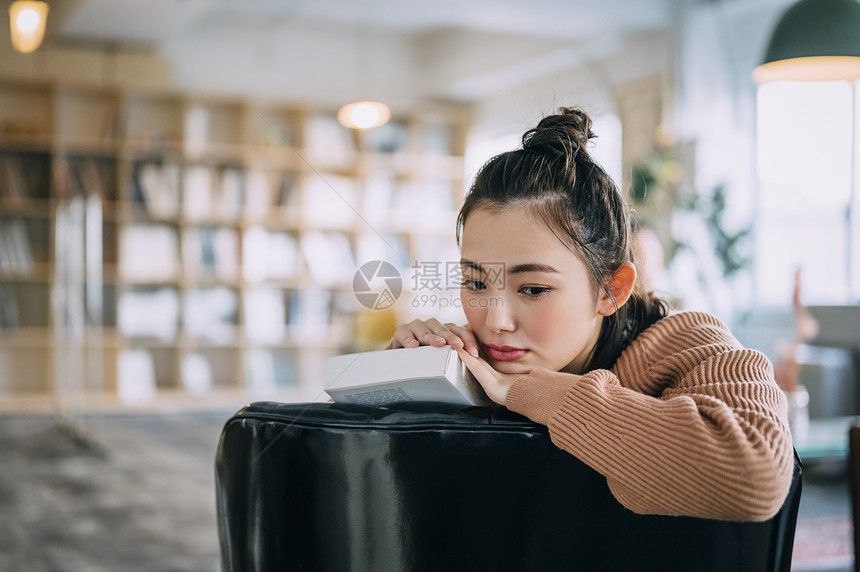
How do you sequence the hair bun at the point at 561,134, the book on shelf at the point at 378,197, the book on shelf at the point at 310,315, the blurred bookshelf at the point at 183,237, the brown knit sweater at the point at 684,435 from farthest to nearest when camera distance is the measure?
the book on shelf at the point at 378,197 → the book on shelf at the point at 310,315 → the blurred bookshelf at the point at 183,237 → the hair bun at the point at 561,134 → the brown knit sweater at the point at 684,435

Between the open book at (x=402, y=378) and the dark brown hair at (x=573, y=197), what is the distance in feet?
0.68

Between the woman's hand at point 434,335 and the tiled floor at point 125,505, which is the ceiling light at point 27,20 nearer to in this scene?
the tiled floor at point 125,505

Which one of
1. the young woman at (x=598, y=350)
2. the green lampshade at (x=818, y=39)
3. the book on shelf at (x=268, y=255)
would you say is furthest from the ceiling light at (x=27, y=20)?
the young woman at (x=598, y=350)

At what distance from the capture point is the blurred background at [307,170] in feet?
13.6

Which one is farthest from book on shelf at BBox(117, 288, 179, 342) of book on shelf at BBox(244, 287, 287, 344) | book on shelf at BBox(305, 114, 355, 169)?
book on shelf at BBox(305, 114, 355, 169)

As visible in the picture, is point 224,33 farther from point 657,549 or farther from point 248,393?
point 657,549

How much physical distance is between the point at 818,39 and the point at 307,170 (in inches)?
149

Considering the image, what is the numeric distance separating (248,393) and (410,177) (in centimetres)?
199

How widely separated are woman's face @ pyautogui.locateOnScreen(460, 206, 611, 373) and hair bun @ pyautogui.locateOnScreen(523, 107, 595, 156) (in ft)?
0.28

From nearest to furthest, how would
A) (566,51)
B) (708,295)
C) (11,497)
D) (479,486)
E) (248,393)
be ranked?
(479,486)
(11,497)
(708,295)
(566,51)
(248,393)

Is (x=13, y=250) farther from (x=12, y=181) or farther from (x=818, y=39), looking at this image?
(x=818, y=39)

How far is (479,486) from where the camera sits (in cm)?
71

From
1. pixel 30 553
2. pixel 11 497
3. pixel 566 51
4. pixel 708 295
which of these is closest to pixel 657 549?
pixel 30 553

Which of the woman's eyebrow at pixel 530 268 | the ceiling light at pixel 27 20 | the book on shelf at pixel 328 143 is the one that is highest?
the ceiling light at pixel 27 20
